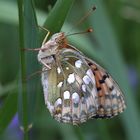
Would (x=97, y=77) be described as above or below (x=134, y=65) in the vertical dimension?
above

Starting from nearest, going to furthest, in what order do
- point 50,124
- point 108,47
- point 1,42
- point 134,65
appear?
point 108,47 → point 50,124 → point 1,42 → point 134,65

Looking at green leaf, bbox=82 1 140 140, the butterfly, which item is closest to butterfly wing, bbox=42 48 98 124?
the butterfly

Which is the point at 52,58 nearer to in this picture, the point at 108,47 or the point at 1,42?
the point at 108,47

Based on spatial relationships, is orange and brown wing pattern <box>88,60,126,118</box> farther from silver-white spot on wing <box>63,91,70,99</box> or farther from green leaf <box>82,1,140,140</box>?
green leaf <box>82,1,140,140</box>

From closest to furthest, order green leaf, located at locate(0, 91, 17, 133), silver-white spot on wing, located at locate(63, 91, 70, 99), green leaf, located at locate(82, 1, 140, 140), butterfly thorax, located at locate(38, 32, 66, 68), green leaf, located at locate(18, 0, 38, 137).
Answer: green leaf, located at locate(18, 0, 38, 137), green leaf, located at locate(0, 91, 17, 133), butterfly thorax, located at locate(38, 32, 66, 68), silver-white spot on wing, located at locate(63, 91, 70, 99), green leaf, located at locate(82, 1, 140, 140)

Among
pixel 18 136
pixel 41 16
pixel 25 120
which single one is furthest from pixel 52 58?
pixel 18 136

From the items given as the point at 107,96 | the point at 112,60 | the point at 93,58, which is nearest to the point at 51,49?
the point at 107,96
